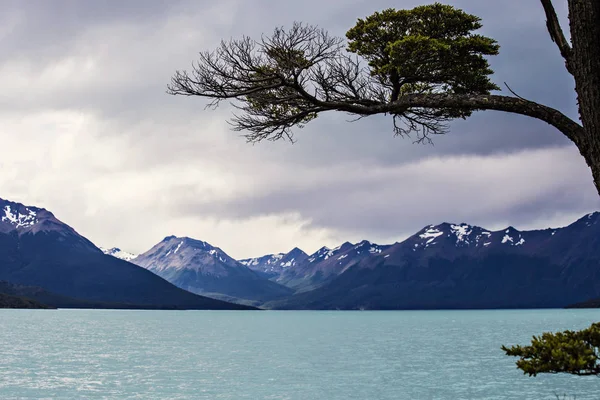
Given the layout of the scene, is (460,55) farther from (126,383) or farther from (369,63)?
(126,383)

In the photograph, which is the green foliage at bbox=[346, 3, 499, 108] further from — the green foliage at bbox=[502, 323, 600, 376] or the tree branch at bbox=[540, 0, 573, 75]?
the green foliage at bbox=[502, 323, 600, 376]

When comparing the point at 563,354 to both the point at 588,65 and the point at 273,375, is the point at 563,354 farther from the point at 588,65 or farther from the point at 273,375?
the point at 273,375

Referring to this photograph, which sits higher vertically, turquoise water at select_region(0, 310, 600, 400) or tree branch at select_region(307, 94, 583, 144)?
tree branch at select_region(307, 94, 583, 144)

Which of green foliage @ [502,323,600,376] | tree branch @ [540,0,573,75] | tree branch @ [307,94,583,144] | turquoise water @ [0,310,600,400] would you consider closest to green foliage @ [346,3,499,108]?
tree branch @ [307,94,583,144]

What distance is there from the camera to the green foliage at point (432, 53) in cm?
1562

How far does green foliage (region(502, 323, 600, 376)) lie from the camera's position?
1044 centimetres

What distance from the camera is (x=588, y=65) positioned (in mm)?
11555

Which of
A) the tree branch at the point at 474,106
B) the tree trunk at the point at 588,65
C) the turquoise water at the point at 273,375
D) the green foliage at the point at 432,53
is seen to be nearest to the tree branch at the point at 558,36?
the tree trunk at the point at 588,65

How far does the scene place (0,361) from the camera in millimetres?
76562

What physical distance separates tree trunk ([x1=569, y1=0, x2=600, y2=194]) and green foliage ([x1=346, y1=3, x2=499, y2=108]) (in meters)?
4.06

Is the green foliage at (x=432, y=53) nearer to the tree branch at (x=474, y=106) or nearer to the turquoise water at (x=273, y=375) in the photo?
the tree branch at (x=474, y=106)

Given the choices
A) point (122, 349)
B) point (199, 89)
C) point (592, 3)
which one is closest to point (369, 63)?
point (199, 89)

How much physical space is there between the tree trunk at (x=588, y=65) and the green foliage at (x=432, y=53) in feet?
13.3

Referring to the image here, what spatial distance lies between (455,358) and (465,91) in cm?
7341
